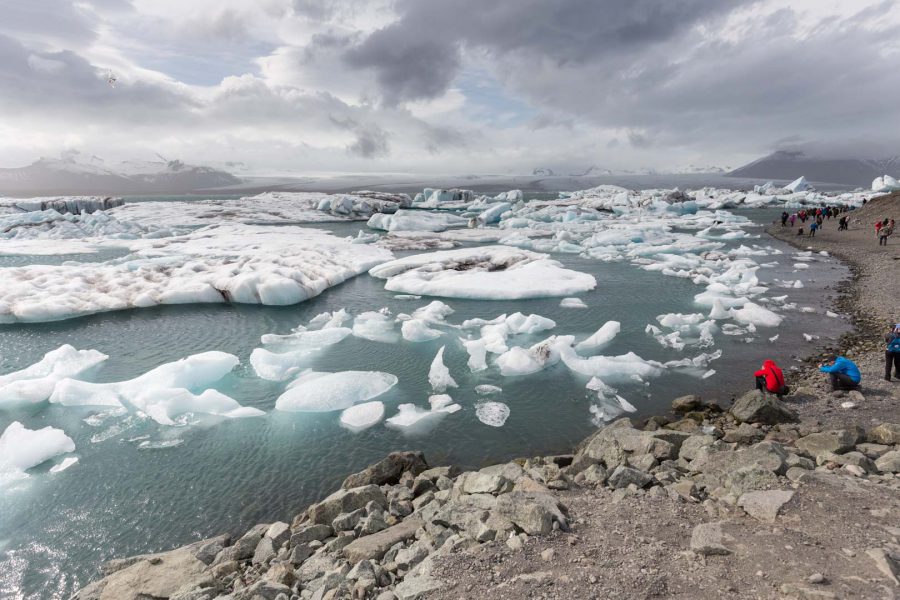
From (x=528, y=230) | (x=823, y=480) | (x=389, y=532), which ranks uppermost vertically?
(x=528, y=230)

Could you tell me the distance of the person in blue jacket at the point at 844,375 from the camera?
8.52 meters

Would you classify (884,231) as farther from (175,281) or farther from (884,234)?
(175,281)

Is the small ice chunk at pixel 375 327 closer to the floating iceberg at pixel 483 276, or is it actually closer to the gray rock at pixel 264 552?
the floating iceberg at pixel 483 276

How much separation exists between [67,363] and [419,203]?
57.4 metres

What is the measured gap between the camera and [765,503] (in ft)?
14.9

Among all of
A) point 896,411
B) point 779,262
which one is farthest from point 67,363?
point 779,262

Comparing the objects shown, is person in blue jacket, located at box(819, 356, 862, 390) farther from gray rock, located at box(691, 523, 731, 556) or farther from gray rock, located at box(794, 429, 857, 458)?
gray rock, located at box(691, 523, 731, 556)

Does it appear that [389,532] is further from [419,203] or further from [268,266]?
[419,203]

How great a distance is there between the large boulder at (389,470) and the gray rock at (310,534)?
1086 millimetres

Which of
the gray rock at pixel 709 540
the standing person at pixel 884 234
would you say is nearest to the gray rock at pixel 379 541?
the gray rock at pixel 709 540

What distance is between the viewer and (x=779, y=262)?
2316 cm

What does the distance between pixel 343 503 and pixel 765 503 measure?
4.76 meters

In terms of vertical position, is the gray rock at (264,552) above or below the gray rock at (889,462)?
below

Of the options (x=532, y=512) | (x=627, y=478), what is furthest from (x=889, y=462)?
(x=532, y=512)
